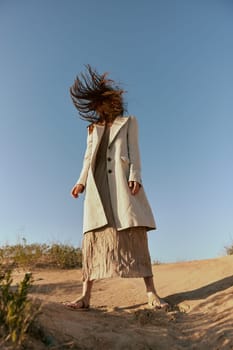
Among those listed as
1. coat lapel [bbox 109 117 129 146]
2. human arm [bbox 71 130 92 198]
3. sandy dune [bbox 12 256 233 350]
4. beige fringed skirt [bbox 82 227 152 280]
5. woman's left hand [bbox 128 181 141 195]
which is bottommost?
sandy dune [bbox 12 256 233 350]

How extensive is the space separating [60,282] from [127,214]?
7.39ft

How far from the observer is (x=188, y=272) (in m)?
5.11

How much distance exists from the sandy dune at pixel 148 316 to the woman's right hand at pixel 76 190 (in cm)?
110

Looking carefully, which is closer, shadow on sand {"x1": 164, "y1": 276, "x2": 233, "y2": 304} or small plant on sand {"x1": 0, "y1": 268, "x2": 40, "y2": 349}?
small plant on sand {"x1": 0, "y1": 268, "x2": 40, "y2": 349}

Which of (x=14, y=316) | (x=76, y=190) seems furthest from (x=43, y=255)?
(x=14, y=316)

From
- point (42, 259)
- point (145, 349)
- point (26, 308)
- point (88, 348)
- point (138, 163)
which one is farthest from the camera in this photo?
point (42, 259)

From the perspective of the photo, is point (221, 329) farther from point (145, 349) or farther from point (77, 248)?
point (77, 248)

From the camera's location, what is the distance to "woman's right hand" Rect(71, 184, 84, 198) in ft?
13.9

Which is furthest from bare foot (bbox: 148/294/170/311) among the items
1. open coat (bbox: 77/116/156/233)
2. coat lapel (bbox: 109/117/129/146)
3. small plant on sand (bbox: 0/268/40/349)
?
small plant on sand (bbox: 0/268/40/349)

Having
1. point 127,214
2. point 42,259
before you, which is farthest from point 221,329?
point 42,259

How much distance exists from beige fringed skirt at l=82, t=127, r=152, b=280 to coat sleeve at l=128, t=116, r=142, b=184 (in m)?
0.38

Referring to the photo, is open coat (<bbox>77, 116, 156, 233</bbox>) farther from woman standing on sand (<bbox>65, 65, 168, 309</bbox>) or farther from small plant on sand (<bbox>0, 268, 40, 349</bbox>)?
small plant on sand (<bbox>0, 268, 40, 349</bbox>)

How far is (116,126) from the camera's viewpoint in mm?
4297

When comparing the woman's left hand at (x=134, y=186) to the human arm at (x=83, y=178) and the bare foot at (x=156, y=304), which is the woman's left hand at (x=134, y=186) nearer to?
the human arm at (x=83, y=178)
